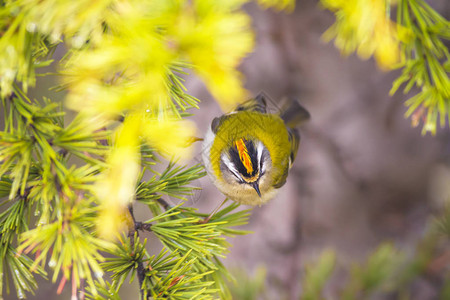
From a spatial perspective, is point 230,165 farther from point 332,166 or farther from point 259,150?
point 332,166

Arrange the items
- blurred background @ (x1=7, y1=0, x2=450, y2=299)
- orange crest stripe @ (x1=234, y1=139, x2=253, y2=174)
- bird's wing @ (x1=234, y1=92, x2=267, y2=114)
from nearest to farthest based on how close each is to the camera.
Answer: orange crest stripe @ (x1=234, y1=139, x2=253, y2=174), bird's wing @ (x1=234, y1=92, x2=267, y2=114), blurred background @ (x1=7, y1=0, x2=450, y2=299)

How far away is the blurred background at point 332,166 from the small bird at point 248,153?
0.58m

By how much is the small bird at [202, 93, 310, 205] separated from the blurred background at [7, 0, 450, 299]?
0.58 meters

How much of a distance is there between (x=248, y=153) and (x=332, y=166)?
36.8 inches

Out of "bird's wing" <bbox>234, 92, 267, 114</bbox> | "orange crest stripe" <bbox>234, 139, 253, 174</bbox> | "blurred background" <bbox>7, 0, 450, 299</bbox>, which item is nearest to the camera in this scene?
"orange crest stripe" <bbox>234, 139, 253, 174</bbox>

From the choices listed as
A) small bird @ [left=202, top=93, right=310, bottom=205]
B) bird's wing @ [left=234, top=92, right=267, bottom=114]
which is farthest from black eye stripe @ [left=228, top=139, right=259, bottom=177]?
bird's wing @ [left=234, top=92, right=267, bottom=114]

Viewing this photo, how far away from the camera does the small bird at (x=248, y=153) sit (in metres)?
1.06

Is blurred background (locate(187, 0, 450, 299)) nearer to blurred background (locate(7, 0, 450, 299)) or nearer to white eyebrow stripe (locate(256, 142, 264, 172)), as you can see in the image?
blurred background (locate(7, 0, 450, 299))

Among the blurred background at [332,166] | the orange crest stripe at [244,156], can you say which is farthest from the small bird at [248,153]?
the blurred background at [332,166]

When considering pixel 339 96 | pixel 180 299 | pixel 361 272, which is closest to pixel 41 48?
pixel 180 299

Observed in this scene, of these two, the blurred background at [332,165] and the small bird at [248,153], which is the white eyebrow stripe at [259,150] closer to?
the small bird at [248,153]

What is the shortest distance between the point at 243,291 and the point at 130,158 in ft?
3.44

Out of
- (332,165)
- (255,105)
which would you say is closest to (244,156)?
(255,105)

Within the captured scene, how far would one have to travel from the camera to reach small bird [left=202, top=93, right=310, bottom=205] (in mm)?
1056
